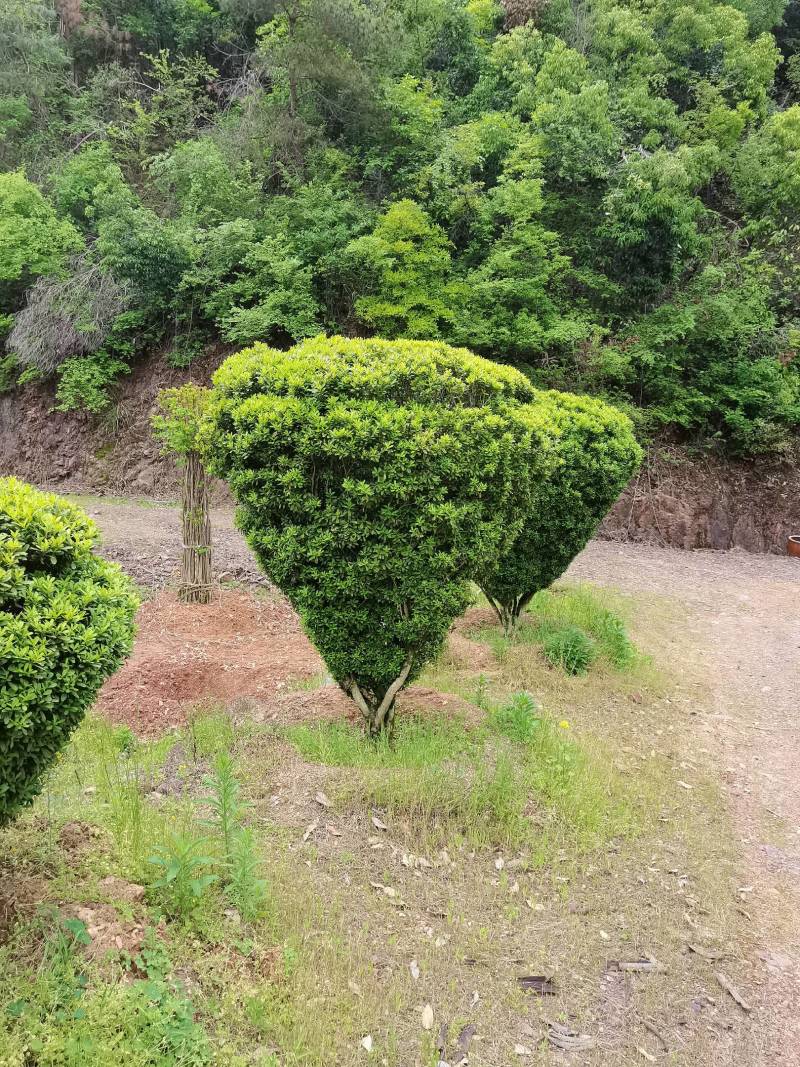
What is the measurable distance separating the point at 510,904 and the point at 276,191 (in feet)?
52.5

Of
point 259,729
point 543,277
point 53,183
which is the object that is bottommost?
point 259,729

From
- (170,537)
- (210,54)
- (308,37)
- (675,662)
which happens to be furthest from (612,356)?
(210,54)

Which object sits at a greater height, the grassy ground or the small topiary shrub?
the small topiary shrub

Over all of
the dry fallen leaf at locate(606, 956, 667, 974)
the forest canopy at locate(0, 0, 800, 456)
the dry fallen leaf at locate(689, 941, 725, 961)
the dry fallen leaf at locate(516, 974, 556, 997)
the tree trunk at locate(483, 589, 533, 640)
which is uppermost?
the forest canopy at locate(0, 0, 800, 456)

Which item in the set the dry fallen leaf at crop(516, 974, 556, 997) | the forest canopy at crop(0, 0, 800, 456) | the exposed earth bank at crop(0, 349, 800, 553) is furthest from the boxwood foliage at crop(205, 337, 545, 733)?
the exposed earth bank at crop(0, 349, 800, 553)

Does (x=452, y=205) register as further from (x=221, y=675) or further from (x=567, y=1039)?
(x=567, y=1039)

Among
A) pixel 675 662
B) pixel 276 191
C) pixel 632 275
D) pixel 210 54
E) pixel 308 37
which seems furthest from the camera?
pixel 210 54

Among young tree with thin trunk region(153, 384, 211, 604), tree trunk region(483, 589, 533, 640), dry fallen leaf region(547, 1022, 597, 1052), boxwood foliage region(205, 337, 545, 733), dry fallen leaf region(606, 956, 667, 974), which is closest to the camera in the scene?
dry fallen leaf region(547, 1022, 597, 1052)

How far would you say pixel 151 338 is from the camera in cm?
1476

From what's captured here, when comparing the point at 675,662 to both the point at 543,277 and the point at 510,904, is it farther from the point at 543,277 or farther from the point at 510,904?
the point at 543,277

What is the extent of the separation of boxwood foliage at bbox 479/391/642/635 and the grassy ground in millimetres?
1802

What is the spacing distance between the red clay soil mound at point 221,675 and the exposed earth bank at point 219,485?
7.24m

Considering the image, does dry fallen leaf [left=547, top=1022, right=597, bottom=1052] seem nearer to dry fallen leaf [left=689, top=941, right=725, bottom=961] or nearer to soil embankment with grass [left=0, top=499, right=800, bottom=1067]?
soil embankment with grass [left=0, top=499, right=800, bottom=1067]

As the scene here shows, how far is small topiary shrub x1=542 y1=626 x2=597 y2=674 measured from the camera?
230 inches
